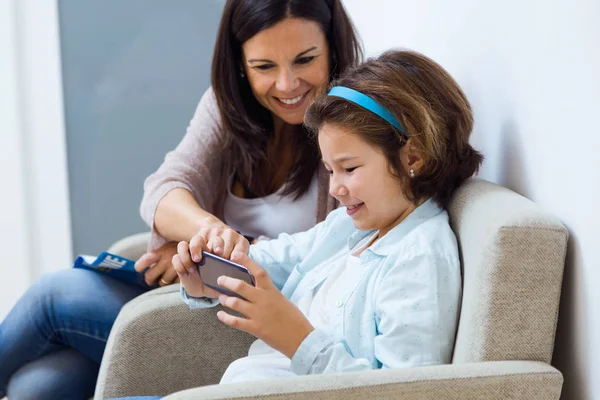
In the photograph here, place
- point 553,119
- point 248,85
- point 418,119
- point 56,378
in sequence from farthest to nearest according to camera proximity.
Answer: point 248,85 < point 56,378 < point 418,119 < point 553,119

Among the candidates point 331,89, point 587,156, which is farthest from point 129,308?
point 587,156

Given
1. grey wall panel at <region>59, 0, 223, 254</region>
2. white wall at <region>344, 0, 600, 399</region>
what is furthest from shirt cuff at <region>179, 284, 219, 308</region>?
grey wall panel at <region>59, 0, 223, 254</region>

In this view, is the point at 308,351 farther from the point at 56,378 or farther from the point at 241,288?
the point at 56,378

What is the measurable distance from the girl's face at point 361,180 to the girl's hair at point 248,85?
0.43m

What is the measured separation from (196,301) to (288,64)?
0.53m

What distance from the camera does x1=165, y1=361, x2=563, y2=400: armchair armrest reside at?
94 centimetres

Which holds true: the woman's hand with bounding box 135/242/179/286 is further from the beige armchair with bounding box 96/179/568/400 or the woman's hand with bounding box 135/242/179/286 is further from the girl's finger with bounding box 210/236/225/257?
the beige armchair with bounding box 96/179/568/400

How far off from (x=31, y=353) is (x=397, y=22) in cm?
115

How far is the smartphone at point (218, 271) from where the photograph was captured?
3.99ft

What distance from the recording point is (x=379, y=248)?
121cm

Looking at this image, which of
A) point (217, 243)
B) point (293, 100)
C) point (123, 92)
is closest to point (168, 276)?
point (217, 243)

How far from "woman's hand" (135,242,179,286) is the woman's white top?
0.19 metres

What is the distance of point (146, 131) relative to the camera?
291 cm

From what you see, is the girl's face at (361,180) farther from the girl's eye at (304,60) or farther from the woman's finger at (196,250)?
the girl's eye at (304,60)
